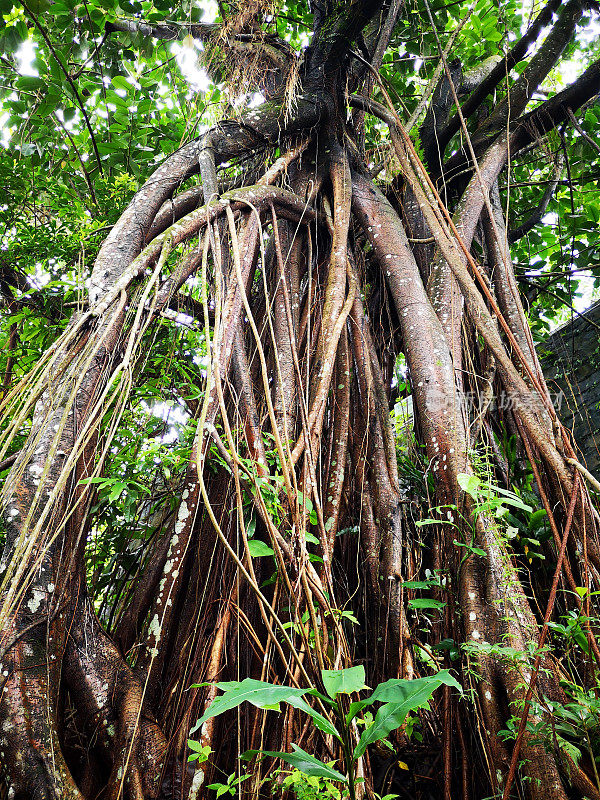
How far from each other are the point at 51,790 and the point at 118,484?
73cm

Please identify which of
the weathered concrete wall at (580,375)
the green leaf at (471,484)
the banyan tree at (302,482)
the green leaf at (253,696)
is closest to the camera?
the green leaf at (253,696)

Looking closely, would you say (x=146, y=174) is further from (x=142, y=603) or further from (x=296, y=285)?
(x=142, y=603)

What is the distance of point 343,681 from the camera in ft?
Answer: 2.84

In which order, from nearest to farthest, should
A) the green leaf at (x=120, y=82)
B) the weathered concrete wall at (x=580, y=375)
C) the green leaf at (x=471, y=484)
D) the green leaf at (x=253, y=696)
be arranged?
the green leaf at (x=253, y=696) → the green leaf at (x=471, y=484) → the green leaf at (x=120, y=82) → the weathered concrete wall at (x=580, y=375)

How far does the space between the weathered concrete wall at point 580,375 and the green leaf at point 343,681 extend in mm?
2750

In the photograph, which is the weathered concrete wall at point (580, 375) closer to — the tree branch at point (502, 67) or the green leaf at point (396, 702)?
the tree branch at point (502, 67)

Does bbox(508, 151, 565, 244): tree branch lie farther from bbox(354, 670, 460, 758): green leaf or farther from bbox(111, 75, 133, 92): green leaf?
bbox(354, 670, 460, 758): green leaf

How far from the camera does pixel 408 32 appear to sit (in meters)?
3.26

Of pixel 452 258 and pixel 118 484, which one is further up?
pixel 452 258

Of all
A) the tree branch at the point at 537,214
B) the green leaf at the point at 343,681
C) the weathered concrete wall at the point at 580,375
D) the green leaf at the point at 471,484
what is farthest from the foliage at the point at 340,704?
the tree branch at the point at 537,214

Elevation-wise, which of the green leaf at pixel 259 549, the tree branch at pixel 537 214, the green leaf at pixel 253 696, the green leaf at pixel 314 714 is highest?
the tree branch at pixel 537 214

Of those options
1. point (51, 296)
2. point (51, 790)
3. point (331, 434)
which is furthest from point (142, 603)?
point (51, 296)

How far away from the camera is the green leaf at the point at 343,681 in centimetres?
84

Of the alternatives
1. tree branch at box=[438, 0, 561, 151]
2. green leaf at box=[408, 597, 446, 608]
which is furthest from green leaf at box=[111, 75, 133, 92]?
green leaf at box=[408, 597, 446, 608]
